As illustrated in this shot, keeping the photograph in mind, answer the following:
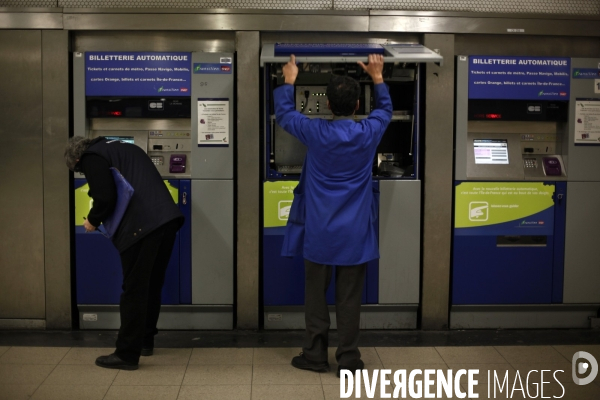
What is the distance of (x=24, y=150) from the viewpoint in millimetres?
4465

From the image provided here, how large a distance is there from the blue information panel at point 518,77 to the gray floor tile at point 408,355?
179cm

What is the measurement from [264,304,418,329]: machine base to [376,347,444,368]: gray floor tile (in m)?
0.41

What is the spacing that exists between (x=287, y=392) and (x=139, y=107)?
2.22m

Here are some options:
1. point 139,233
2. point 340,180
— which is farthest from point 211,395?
point 340,180

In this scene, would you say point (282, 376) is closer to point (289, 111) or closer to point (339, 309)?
point (339, 309)

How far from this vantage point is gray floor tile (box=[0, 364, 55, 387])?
11.8 ft

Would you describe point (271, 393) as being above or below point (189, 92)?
below

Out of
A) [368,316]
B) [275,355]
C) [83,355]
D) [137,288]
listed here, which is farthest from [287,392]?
[83,355]

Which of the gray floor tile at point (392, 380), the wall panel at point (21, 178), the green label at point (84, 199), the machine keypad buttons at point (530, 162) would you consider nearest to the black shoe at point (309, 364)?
the gray floor tile at point (392, 380)

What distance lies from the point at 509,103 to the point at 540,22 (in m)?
0.60

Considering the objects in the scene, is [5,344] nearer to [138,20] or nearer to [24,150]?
[24,150]

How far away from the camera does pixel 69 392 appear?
347 cm

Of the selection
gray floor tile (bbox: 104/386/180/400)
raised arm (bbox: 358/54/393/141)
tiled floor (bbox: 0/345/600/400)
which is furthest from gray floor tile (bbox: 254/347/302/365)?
raised arm (bbox: 358/54/393/141)

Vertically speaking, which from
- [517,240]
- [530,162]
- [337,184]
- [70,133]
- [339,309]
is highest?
[70,133]
